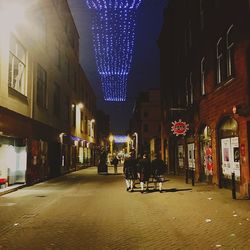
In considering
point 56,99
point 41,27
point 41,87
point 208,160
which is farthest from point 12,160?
point 56,99

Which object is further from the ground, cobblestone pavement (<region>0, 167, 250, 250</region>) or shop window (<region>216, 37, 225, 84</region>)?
shop window (<region>216, 37, 225, 84</region>)

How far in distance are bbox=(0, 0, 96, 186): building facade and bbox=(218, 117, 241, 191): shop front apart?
1083 cm

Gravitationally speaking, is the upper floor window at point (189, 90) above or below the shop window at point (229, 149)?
above

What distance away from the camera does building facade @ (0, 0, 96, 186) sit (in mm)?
18250

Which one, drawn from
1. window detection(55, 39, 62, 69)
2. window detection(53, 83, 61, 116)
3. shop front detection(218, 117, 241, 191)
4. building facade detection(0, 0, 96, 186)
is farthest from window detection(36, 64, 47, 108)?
shop front detection(218, 117, 241, 191)

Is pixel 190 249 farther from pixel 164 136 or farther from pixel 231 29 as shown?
pixel 164 136

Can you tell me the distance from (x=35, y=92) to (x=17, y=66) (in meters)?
3.40

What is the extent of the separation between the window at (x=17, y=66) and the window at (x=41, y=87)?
3454 mm

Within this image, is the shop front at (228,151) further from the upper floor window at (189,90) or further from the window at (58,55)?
the window at (58,55)

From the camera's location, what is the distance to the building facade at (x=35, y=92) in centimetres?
1825

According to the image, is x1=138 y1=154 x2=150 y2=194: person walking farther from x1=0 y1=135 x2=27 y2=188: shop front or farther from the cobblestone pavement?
x1=0 y1=135 x2=27 y2=188: shop front

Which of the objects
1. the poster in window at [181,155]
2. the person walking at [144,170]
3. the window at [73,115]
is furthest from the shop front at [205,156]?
the window at [73,115]

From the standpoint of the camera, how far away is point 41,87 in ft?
83.8

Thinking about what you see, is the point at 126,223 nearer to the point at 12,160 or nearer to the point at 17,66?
the point at 12,160
